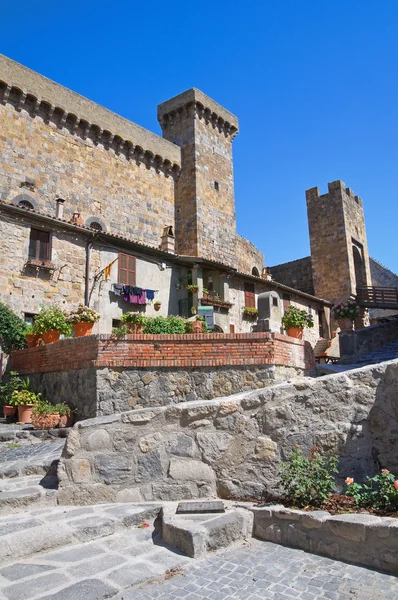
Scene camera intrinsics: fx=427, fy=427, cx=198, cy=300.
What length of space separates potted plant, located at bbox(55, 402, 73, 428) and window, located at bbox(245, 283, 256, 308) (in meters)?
14.2

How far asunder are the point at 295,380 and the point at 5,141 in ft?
64.6

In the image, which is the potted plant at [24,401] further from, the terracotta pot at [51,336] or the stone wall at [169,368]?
the stone wall at [169,368]

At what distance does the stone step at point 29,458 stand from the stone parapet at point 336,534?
3034 mm

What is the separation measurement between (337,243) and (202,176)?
44.3ft

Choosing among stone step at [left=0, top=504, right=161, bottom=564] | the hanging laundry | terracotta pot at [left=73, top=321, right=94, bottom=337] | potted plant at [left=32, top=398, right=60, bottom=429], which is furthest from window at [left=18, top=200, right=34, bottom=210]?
stone step at [left=0, top=504, right=161, bottom=564]

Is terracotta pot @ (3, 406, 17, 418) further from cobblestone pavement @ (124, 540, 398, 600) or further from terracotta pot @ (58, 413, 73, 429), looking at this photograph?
cobblestone pavement @ (124, 540, 398, 600)

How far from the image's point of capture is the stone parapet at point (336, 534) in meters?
3.24

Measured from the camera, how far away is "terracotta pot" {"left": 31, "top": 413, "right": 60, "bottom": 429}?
29.2 feet

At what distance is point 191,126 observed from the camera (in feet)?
91.2

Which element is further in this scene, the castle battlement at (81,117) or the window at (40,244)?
the castle battlement at (81,117)

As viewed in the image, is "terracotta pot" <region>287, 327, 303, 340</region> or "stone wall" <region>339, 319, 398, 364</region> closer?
"terracotta pot" <region>287, 327, 303, 340</region>

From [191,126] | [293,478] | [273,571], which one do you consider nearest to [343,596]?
[273,571]

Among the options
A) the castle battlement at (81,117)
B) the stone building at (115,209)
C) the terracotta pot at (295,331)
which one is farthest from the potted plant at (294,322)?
the castle battlement at (81,117)

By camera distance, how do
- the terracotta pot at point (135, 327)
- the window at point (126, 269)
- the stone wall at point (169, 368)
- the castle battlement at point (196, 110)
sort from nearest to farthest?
the stone wall at point (169, 368) < the terracotta pot at point (135, 327) < the window at point (126, 269) < the castle battlement at point (196, 110)
